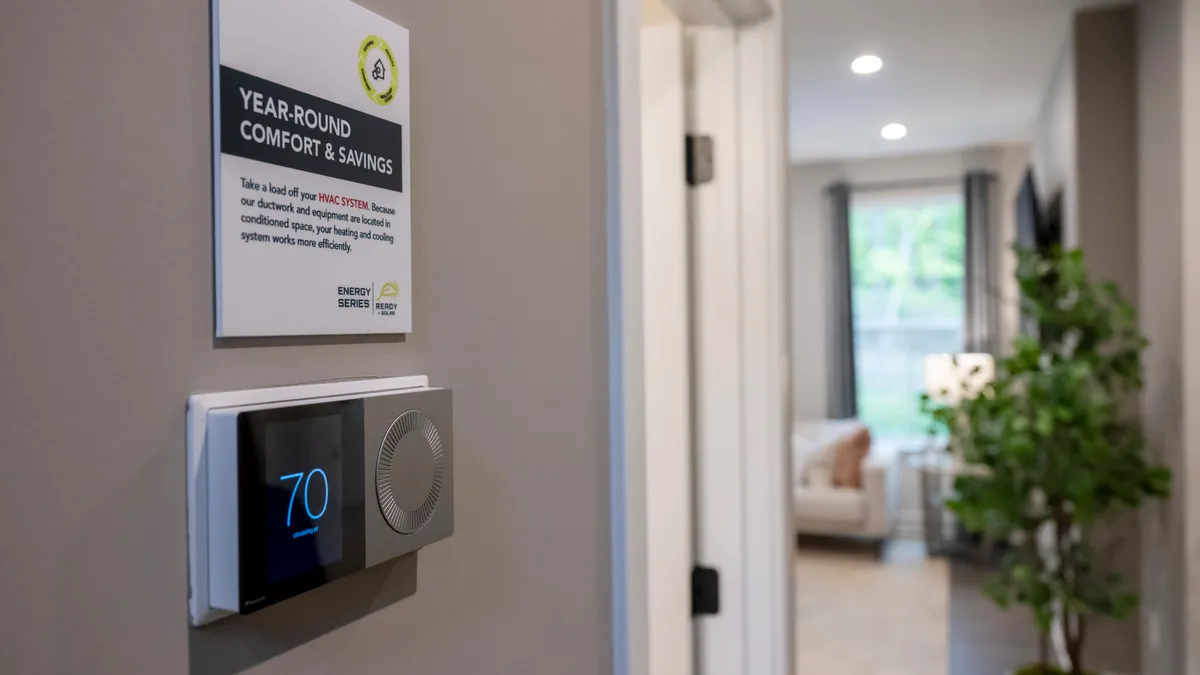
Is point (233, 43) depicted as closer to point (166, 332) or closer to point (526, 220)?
point (166, 332)

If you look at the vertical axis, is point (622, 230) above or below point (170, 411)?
above

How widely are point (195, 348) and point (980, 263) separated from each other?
626 centimetres

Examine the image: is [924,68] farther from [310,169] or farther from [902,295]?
[310,169]

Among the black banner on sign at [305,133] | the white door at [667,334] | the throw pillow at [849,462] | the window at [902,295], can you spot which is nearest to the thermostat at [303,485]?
the black banner on sign at [305,133]

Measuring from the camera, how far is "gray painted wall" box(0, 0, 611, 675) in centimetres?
33

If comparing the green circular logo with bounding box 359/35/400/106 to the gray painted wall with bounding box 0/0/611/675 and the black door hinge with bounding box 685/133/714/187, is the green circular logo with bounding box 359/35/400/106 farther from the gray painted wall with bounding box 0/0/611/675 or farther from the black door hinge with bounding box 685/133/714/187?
the black door hinge with bounding box 685/133/714/187

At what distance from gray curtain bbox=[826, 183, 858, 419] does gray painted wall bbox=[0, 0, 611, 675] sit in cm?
584

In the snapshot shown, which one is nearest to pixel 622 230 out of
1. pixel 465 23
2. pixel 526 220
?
pixel 526 220

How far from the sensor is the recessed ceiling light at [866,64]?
3865mm

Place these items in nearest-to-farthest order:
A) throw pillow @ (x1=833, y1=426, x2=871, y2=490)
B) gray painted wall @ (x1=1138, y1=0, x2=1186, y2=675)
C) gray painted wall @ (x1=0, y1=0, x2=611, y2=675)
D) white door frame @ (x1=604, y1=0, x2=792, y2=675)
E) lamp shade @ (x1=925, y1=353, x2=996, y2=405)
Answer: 1. gray painted wall @ (x1=0, y1=0, x2=611, y2=675)
2. white door frame @ (x1=604, y1=0, x2=792, y2=675)
3. gray painted wall @ (x1=1138, y1=0, x2=1186, y2=675)
4. lamp shade @ (x1=925, y1=353, x2=996, y2=405)
5. throw pillow @ (x1=833, y1=426, x2=871, y2=490)

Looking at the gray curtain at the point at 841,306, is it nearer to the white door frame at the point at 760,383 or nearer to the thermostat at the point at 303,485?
the white door frame at the point at 760,383

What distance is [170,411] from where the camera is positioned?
1.24 ft

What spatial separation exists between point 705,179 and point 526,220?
0.85 meters

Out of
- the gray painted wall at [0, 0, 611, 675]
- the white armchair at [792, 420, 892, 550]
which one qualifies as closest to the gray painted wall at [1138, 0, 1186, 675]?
the white armchair at [792, 420, 892, 550]
